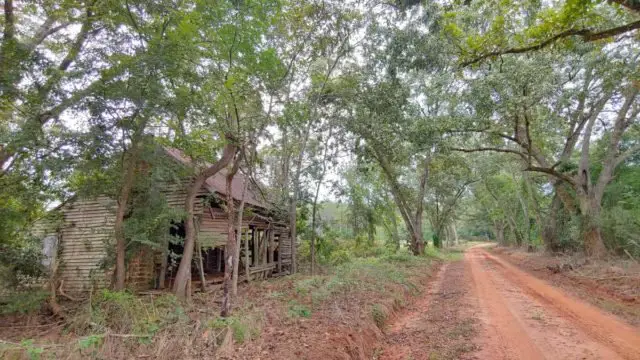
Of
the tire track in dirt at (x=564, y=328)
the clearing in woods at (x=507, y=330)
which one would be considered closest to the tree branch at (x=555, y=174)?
the tire track in dirt at (x=564, y=328)

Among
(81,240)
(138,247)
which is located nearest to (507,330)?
(138,247)

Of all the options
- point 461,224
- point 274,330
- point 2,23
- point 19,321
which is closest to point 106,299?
point 19,321

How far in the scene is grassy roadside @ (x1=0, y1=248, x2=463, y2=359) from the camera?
543cm

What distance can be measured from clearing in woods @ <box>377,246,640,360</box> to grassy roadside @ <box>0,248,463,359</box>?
0.69 metres

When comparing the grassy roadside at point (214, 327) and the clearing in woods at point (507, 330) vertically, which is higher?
the grassy roadside at point (214, 327)

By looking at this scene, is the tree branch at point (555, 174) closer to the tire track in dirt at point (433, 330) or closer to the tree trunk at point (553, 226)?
the tree trunk at point (553, 226)

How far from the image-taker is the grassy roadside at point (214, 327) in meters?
5.43

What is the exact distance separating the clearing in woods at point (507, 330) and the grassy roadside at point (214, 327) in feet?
2.25

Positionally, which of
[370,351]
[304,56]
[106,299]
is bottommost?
[370,351]

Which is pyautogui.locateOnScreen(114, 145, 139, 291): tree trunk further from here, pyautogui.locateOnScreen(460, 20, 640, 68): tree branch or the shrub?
pyautogui.locateOnScreen(460, 20, 640, 68): tree branch

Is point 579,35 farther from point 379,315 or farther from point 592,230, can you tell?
point 592,230

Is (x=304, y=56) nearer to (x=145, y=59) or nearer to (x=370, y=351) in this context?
(x=145, y=59)

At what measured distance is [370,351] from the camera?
6.40 meters

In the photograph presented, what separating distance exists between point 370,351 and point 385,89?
404 inches
